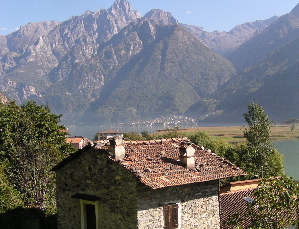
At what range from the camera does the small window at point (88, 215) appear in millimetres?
14781

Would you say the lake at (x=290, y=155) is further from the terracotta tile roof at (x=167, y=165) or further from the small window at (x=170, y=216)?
the small window at (x=170, y=216)

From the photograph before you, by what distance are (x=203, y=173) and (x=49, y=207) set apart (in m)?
13.1

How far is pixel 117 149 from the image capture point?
13.8m

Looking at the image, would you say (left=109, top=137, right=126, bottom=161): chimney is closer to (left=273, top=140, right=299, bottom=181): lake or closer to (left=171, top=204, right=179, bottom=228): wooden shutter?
(left=171, top=204, right=179, bottom=228): wooden shutter

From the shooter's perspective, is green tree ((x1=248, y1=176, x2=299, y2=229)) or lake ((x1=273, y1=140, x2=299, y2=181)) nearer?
green tree ((x1=248, y1=176, x2=299, y2=229))

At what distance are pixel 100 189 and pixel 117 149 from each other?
5.99 feet

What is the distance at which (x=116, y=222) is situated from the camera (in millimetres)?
13648

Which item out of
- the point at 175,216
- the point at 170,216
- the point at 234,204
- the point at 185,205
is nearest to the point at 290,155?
the point at 234,204

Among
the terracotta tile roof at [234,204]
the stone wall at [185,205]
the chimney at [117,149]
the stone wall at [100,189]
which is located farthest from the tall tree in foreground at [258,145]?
the chimney at [117,149]

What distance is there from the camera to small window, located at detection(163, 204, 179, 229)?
13453 mm

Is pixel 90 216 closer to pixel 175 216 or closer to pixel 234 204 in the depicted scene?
pixel 175 216

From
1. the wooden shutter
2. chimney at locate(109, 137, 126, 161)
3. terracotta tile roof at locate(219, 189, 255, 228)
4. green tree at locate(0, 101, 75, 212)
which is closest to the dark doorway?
chimney at locate(109, 137, 126, 161)

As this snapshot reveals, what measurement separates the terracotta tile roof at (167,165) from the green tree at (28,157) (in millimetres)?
10803

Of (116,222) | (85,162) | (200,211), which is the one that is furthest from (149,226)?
(85,162)
